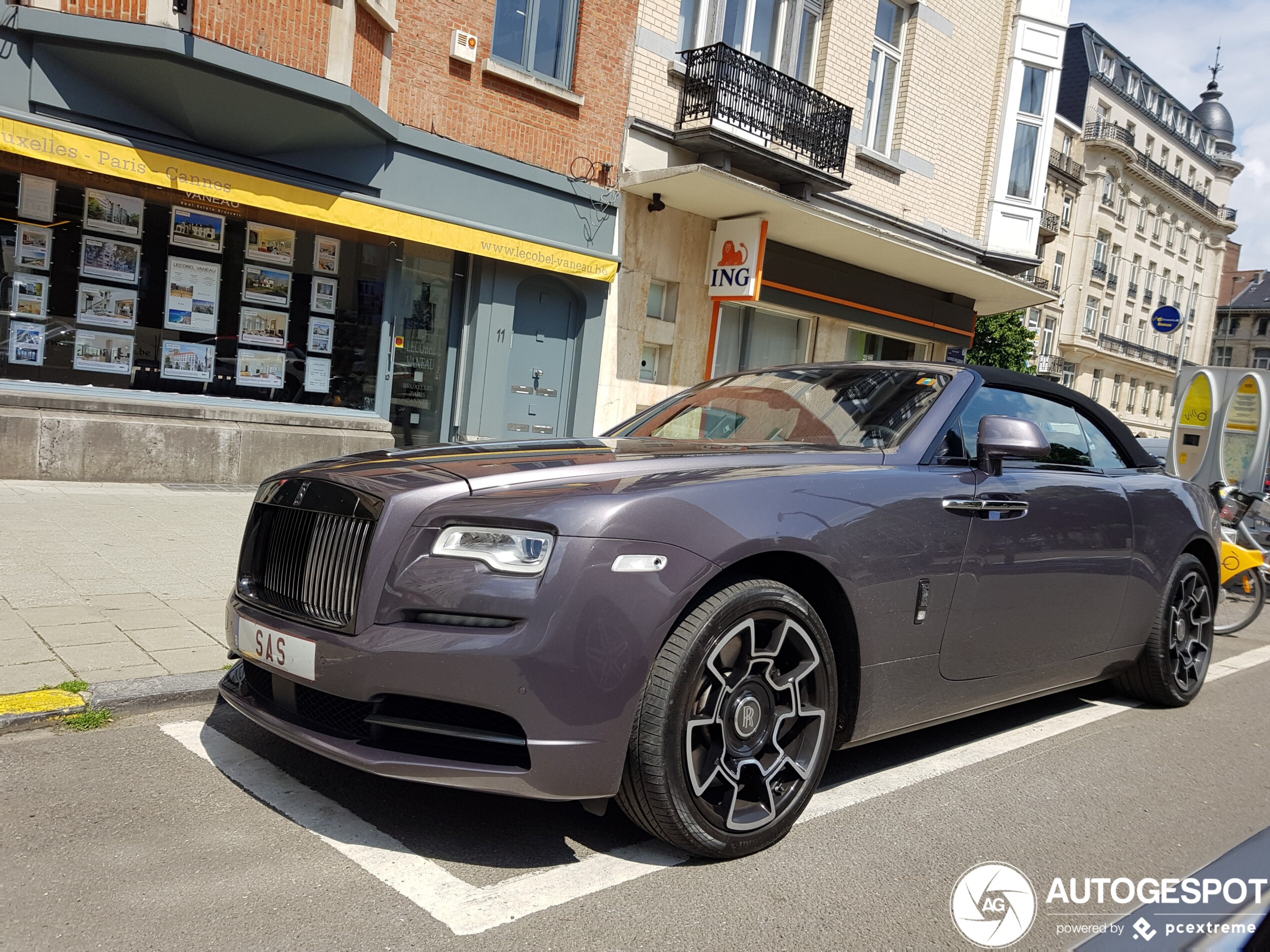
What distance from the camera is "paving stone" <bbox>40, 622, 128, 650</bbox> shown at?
4508 millimetres

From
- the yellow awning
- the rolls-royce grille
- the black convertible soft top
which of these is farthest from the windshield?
the yellow awning

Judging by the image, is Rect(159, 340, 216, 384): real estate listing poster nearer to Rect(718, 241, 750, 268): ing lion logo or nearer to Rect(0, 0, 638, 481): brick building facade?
Rect(0, 0, 638, 481): brick building facade

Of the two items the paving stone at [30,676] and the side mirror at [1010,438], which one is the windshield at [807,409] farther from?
A: the paving stone at [30,676]

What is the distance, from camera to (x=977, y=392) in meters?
4.10

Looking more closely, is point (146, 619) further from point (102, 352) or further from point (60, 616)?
point (102, 352)

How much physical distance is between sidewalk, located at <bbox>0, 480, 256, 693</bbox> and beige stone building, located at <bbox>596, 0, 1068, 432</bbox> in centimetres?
628

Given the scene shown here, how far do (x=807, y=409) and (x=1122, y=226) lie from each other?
52572mm

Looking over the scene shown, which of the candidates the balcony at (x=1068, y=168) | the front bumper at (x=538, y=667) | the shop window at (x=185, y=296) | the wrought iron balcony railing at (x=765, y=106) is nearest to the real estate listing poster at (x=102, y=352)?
the shop window at (x=185, y=296)

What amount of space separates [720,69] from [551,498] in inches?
458

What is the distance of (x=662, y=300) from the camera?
45.9ft

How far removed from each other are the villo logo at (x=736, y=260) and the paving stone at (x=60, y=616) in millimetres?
10164

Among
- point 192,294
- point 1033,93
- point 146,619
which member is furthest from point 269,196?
point 1033,93

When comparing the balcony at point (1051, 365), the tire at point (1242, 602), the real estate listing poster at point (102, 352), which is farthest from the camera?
the balcony at point (1051, 365)

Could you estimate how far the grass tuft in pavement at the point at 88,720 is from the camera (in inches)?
146
